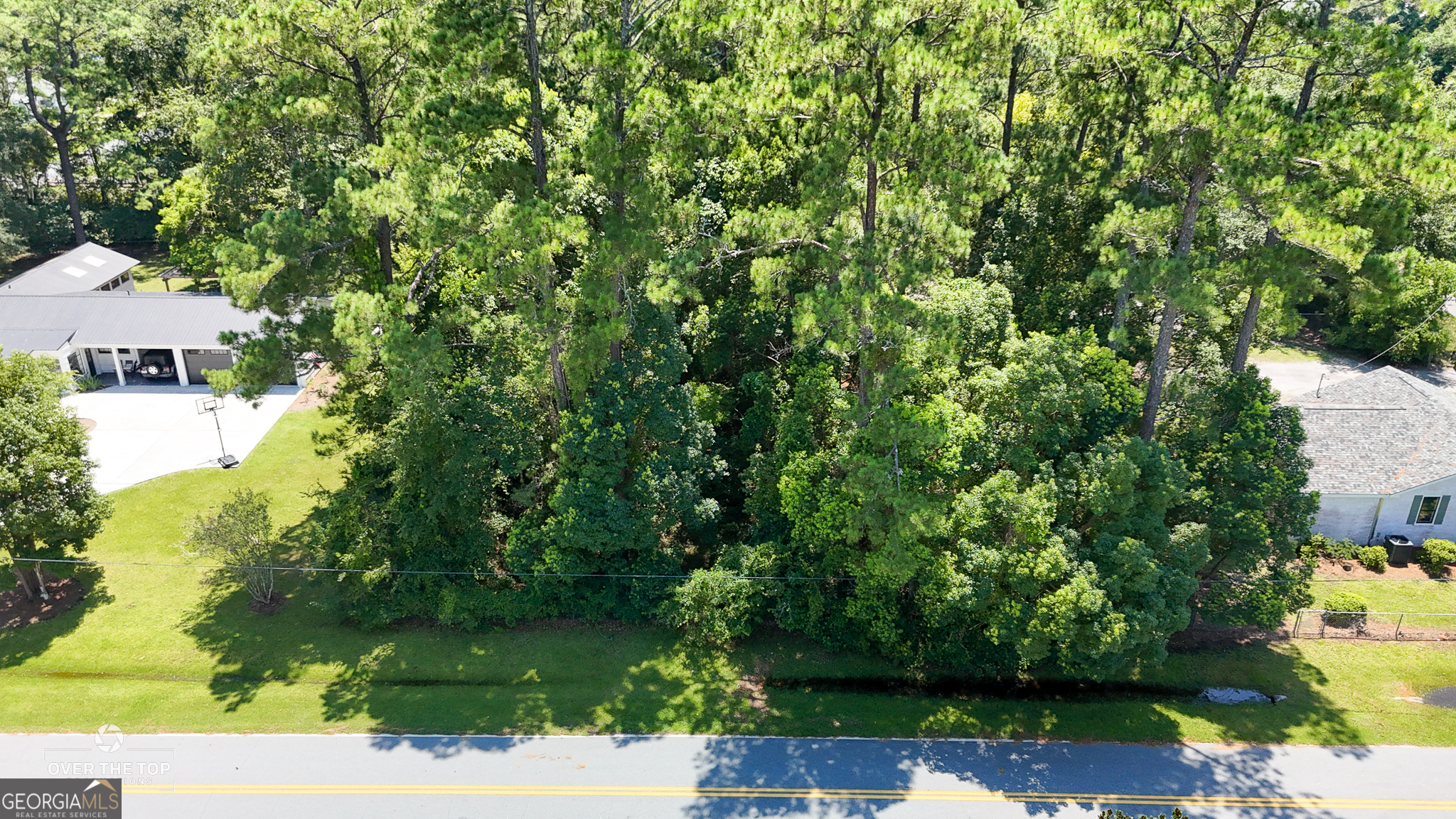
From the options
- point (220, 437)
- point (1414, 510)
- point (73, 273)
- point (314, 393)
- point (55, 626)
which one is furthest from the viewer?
point (73, 273)

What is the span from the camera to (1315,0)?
17.4 meters

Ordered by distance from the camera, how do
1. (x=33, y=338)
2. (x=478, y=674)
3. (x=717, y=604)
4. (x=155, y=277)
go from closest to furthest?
(x=478, y=674), (x=717, y=604), (x=33, y=338), (x=155, y=277)

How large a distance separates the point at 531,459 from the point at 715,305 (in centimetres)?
717

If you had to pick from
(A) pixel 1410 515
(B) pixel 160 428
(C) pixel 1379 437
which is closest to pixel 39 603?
(B) pixel 160 428

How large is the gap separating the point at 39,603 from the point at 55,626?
1.45 meters

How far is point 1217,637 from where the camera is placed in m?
21.8

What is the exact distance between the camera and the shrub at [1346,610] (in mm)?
21859

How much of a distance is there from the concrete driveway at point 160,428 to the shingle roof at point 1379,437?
35.2 metres

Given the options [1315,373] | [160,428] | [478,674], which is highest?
[1315,373]

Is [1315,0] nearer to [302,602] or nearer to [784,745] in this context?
[784,745]

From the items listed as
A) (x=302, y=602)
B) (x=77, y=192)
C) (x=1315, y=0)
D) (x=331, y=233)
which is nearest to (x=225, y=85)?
(x=331, y=233)

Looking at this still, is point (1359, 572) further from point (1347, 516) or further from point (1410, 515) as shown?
point (1410, 515)

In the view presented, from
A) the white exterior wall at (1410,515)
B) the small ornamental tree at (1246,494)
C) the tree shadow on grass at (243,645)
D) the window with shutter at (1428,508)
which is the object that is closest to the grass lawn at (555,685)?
the tree shadow on grass at (243,645)

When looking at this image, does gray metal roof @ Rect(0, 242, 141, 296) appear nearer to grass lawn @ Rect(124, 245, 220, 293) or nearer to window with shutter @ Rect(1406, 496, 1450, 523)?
grass lawn @ Rect(124, 245, 220, 293)
